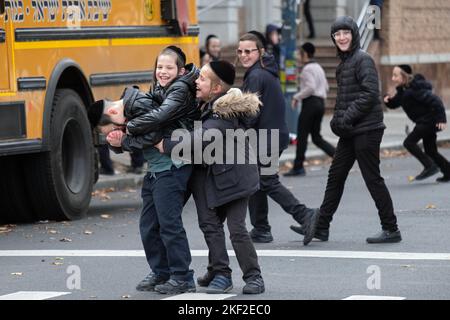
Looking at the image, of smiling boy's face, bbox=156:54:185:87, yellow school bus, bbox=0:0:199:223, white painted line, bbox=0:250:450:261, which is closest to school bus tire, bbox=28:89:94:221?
yellow school bus, bbox=0:0:199:223

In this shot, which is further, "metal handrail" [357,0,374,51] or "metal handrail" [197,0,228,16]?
"metal handrail" [357,0,374,51]

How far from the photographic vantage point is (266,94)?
11070 mm

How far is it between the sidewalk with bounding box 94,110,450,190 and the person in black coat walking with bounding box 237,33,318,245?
543 centimetres

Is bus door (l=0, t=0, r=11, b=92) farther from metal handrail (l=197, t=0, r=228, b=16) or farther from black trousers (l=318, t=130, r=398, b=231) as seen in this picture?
metal handrail (l=197, t=0, r=228, b=16)

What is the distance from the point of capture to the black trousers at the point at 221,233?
862 cm

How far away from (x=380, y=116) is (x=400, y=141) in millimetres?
11324

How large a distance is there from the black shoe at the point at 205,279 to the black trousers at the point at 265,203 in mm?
2282

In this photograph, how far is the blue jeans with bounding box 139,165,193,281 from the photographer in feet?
27.9

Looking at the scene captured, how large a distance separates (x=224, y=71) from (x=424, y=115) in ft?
26.7

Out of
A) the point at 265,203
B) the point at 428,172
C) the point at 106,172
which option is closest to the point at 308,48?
the point at 428,172

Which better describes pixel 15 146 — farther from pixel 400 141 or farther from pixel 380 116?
pixel 400 141

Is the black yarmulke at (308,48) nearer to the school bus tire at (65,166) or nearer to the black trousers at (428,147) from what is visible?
the black trousers at (428,147)

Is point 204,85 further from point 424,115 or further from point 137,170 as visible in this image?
point 137,170
